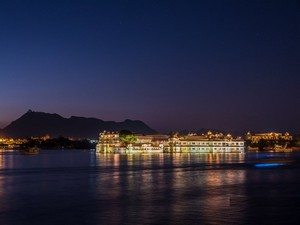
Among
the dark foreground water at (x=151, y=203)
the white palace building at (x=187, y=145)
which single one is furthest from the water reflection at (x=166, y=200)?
the white palace building at (x=187, y=145)

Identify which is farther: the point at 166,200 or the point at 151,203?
the point at 166,200

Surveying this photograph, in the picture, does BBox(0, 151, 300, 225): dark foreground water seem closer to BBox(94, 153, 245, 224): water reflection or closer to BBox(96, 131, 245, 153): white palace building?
BBox(94, 153, 245, 224): water reflection

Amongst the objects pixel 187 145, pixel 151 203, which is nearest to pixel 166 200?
pixel 151 203

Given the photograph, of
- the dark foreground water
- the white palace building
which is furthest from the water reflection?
the white palace building

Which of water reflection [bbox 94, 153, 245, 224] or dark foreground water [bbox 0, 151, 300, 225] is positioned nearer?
dark foreground water [bbox 0, 151, 300, 225]

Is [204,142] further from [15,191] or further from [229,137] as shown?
[15,191]

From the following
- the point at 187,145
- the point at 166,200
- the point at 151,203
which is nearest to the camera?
the point at 151,203

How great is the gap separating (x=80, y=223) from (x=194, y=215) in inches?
188

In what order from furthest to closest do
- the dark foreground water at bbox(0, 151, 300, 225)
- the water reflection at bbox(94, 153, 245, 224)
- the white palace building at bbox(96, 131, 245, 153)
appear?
the white palace building at bbox(96, 131, 245, 153) < the water reflection at bbox(94, 153, 245, 224) < the dark foreground water at bbox(0, 151, 300, 225)

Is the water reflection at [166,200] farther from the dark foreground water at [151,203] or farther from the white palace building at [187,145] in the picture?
the white palace building at [187,145]

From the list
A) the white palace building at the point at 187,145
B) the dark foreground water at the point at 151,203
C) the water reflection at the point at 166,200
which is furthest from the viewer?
the white palace building at the point at 187,145

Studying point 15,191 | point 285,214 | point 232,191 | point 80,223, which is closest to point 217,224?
point 285,214

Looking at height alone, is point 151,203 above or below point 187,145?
below

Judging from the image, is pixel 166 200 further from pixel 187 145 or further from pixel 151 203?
pixel 187 145
